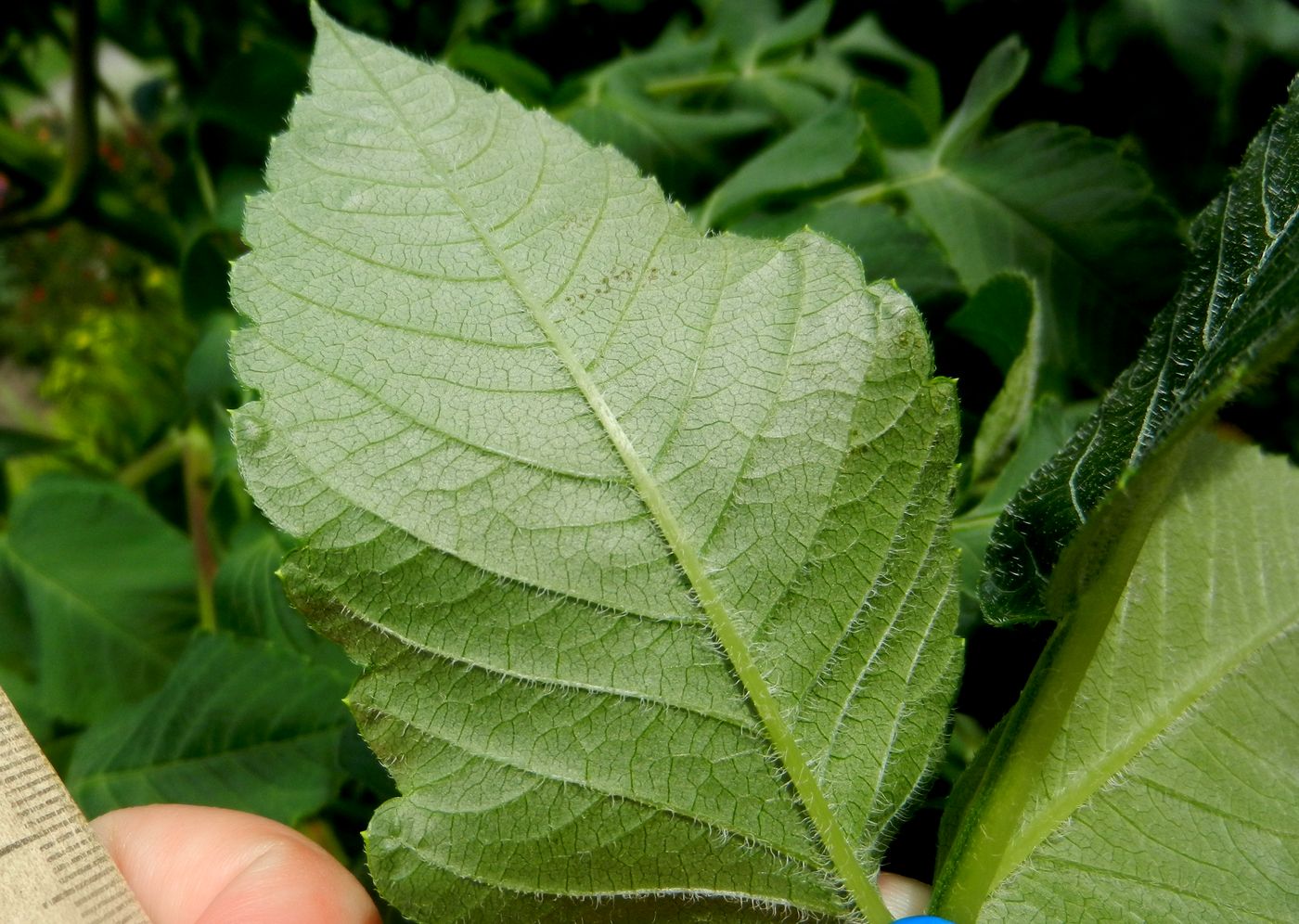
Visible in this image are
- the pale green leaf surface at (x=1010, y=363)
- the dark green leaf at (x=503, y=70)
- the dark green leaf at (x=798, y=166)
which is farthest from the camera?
the dark green leaf at (x=503, y=70)

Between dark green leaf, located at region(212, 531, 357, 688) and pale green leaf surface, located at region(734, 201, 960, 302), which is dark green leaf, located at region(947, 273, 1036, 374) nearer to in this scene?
pale green leaf surface, located at region(734, 201, 960, 302)

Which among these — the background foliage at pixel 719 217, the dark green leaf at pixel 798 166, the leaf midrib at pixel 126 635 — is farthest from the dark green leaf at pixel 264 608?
the dark green leaf at pixel 798 166

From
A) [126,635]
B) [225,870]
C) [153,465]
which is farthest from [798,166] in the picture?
[153,465]

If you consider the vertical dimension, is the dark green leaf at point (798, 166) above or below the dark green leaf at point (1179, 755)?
above

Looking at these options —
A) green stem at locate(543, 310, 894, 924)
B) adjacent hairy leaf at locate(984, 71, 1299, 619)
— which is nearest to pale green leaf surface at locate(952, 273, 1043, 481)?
adjacent hairy leaf at locate(984, 71, 1299, 619)

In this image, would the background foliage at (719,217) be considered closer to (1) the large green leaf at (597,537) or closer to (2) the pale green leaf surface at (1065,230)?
(2) the pale green leaf surface at (1065,230)

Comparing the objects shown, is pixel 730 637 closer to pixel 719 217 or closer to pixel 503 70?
pixel 719 217
